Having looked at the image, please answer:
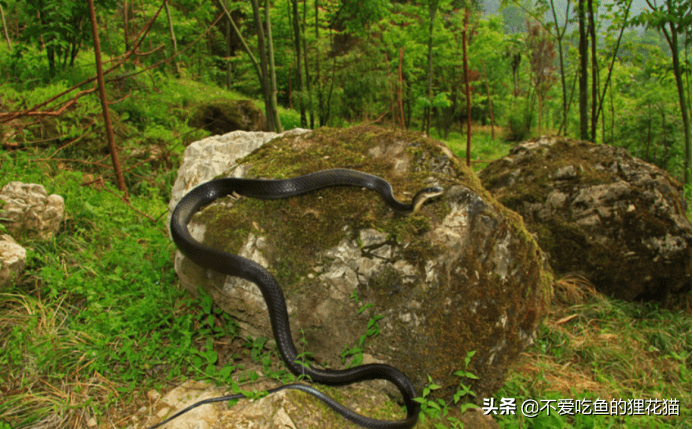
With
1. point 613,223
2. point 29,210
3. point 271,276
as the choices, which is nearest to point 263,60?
point 29,210

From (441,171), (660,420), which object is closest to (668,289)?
(660,420)

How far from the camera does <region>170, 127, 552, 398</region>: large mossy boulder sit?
2562 mm

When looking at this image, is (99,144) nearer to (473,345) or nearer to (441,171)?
(441,171)

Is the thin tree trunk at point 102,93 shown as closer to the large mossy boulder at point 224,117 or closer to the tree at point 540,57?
the large mossy boulder at point 224,117

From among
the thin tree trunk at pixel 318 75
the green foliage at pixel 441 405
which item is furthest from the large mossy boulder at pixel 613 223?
the thin tree trunk at pixel 318 75

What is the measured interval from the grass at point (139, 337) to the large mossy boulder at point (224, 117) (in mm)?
3454

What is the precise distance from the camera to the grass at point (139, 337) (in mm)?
2381

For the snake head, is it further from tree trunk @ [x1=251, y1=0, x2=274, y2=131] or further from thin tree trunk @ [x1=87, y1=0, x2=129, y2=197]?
tree trunk @ [x1=251, y1=0, x2=274, y2=131]

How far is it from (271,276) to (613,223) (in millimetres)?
4487

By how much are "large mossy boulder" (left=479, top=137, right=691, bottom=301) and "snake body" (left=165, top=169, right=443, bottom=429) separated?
9.15 feet

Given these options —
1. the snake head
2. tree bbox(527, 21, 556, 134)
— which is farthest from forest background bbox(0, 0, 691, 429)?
tree bbox(527, 21, 556, 134)

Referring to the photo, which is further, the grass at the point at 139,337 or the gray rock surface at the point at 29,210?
the gray rock surface at the point at 29,210

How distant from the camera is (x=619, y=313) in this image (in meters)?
4.41

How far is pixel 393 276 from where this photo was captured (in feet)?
8.65
